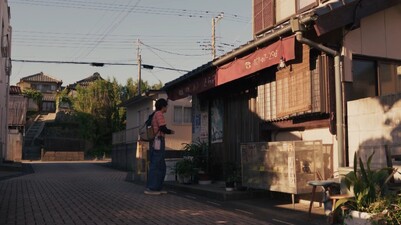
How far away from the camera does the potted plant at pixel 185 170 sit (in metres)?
12.3

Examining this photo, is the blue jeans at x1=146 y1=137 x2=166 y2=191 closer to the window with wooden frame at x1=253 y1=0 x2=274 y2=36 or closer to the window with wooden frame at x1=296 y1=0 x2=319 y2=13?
the window with wooden frame at x1=253 y1=0 x2=274 y2=36

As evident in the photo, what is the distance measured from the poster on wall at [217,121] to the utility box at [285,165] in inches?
131

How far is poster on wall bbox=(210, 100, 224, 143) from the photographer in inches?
499

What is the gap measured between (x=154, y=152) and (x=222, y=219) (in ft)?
11.6

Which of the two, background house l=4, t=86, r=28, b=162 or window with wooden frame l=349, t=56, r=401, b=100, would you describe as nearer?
window with wooden frame l=349, t=56, r=401, b=100

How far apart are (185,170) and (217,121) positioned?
5.85 feet

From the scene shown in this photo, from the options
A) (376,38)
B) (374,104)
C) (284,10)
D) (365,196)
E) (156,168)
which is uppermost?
(284,10)

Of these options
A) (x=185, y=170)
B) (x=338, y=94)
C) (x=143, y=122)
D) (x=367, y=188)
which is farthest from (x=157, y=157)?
(x=143, y=122)

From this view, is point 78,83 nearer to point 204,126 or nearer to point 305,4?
point 204,126

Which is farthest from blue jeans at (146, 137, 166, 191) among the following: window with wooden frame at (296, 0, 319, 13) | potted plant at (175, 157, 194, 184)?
window with wooden frame at (296, 0, 319, 13)

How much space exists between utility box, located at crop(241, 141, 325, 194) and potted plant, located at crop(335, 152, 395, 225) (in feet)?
6.53

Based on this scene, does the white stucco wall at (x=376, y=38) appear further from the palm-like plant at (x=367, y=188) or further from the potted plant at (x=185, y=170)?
the potted plant at (x=185, y=170)

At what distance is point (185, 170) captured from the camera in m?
12.2

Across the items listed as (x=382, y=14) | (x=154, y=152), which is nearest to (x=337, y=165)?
(x=382, y=14)
